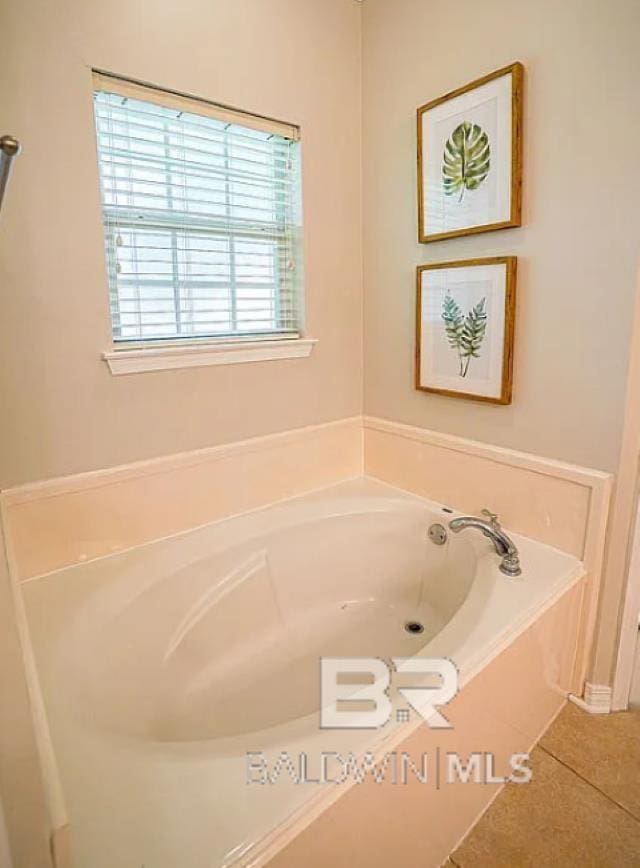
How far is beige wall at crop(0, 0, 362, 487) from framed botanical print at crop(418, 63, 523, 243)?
0.42 metres

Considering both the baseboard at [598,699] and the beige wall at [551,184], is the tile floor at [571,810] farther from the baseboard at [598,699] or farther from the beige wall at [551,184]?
the beige wall at [551,184]

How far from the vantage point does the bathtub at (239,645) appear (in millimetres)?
852

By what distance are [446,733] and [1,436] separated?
1445 mm

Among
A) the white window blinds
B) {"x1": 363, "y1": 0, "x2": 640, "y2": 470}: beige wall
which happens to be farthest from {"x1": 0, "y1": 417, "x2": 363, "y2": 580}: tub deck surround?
{"x1": 363, "y1": 0, "x2": 640, "y2": 470}: beige wall

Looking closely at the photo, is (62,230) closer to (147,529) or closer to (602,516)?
(147,529)

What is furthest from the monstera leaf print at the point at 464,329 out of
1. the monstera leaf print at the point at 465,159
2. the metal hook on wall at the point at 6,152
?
the metal hook on wall at the point at 6,152

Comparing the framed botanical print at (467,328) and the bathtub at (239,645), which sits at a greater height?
the framed botanical print at (467,328)

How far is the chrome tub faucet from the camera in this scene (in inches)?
62.7

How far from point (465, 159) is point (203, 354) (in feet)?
3.81

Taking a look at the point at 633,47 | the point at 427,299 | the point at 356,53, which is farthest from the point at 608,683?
the point at 356,53
